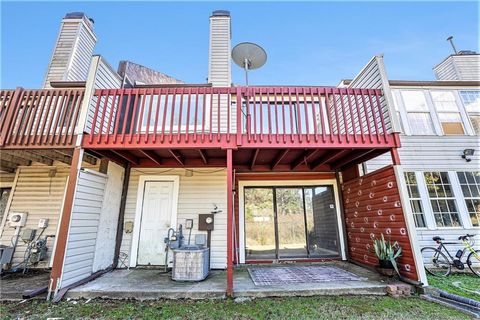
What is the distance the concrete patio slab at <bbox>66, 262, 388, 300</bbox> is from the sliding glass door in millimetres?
1768

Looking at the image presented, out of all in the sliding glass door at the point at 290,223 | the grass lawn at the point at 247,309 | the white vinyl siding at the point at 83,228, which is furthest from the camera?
the sliding glass door at the point at 290,223

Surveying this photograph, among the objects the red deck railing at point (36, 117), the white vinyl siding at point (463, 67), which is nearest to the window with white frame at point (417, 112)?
the white vinyl siding at point (463, 67)

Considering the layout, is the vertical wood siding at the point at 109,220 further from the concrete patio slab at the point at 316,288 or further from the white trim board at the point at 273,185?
the white trim board at the point at 273,185

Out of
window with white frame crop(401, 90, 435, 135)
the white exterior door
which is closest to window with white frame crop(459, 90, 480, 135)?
window with white frame crop(401, 90, 435, 135)

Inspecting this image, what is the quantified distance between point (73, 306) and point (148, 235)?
87.1 inches

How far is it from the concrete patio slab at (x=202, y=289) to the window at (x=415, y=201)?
275cm

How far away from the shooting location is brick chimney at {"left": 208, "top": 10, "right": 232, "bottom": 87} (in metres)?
6.90

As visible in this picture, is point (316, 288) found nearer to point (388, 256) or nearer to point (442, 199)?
point (388, 256)

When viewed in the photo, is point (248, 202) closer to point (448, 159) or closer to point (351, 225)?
point (351, 225)

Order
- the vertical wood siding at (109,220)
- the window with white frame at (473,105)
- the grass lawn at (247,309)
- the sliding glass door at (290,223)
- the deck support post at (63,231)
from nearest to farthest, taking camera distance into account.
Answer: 1. the grass lawn at (247,309)
2. the deck support post at (63,231)
3. the vertical wood siding at (109,220)
4. the sliding glass door at (290,223)
5. the window with white frame at (473,105)

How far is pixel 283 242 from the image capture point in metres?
5.86

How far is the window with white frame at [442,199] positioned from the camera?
18.5ft

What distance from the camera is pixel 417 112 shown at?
6.54 m

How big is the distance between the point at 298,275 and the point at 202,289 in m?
2.09
